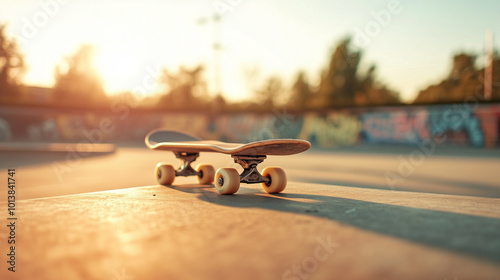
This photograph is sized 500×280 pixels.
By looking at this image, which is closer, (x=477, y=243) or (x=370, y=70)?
(x=477, y=243)

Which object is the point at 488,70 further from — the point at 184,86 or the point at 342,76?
the point at 184,86

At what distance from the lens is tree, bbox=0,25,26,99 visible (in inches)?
1534

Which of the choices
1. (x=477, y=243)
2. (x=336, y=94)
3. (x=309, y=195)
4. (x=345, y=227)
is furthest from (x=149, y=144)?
(x=336, y=94)

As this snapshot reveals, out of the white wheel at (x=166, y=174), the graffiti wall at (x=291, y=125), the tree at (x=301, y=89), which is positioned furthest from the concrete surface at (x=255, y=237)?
the tree at (x=301, y=89)

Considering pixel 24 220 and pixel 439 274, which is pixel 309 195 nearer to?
pixel 439 274

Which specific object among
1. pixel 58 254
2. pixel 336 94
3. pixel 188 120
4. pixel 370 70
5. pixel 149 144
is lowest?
pixel 58 254

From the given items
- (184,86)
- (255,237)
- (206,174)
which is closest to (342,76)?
(184,86)

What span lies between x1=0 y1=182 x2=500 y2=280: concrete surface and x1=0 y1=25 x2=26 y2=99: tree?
141 ft

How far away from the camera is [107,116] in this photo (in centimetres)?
3391

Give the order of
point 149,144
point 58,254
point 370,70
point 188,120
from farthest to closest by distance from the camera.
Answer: point 370,70, point 188,120, point 149,144, point 58,254

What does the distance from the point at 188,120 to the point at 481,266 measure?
3267cm

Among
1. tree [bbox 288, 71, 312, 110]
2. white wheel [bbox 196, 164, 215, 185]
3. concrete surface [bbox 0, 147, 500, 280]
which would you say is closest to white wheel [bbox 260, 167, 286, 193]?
concrete surface [bbox 0, 147, 500, 280]

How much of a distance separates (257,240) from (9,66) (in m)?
46.1

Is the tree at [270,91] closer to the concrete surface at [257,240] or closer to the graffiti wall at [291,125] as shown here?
the graffiti wall at [291,125]
